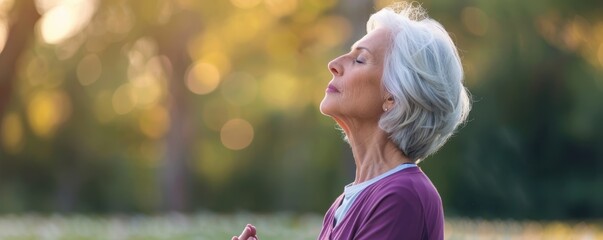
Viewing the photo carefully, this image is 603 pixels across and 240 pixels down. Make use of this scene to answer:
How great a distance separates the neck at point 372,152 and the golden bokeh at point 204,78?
20.3 meters

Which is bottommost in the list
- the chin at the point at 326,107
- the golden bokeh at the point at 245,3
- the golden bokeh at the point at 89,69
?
the golden bokeh at the point at 89,69

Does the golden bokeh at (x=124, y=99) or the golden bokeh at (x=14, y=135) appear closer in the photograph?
the golden bokeh at (x=124, y=99)

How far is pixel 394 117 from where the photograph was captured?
2951 mm

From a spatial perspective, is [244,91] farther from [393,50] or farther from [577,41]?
[393,50]

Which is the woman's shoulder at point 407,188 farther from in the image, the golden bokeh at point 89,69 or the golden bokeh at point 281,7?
the golden bokeh at point 89,69

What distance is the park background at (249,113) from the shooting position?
1811 cm

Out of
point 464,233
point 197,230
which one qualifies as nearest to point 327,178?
point 197,230

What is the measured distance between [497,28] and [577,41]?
1.35 m

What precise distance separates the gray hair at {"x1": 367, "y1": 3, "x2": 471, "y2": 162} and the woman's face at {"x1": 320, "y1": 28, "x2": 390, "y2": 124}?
36 mm

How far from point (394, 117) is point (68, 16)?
A: 632 inches

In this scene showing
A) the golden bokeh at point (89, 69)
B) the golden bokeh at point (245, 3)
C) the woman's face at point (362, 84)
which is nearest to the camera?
the woman's face at point (362, 84)

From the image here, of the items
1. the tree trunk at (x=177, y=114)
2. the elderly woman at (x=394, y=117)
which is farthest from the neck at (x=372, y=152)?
the tree trunk at (x=177, y=114)

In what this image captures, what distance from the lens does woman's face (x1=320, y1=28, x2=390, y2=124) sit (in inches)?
119

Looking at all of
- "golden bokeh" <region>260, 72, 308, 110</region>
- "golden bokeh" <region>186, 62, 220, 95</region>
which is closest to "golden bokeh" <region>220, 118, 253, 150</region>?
"golden bokeh" <region>260, 72, 308, 110</region>
